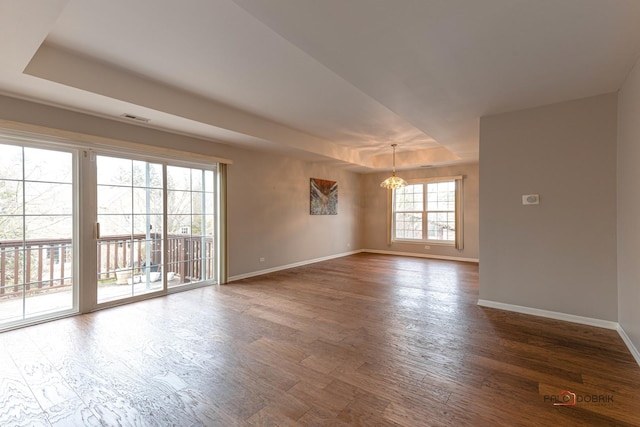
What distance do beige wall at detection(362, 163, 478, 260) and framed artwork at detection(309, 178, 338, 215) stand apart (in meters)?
1.48

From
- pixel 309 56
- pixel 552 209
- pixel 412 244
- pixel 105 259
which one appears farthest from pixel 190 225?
pixel 412 244

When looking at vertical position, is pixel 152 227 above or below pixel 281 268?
above

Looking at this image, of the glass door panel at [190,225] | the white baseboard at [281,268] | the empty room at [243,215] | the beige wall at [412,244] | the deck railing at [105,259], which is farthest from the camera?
the beige wall at [412,244]

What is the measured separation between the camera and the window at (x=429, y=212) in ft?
25.3

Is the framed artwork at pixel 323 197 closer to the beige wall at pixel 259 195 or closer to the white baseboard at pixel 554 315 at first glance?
the beige wall at pixel 259 195

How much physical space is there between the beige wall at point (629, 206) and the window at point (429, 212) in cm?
462

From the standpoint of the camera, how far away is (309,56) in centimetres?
278

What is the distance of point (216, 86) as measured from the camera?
11.4 ft

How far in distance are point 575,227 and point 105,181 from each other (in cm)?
577

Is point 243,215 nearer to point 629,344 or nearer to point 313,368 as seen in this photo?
point 313,368

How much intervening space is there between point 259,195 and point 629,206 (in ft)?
17.1

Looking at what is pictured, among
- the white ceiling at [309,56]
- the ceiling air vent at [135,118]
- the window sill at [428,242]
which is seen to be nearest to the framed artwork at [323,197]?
the window sill at [428,242]

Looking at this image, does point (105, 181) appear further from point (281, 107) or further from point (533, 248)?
point (533, 248)

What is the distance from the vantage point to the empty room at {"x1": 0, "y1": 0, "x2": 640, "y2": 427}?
1.96 meters
